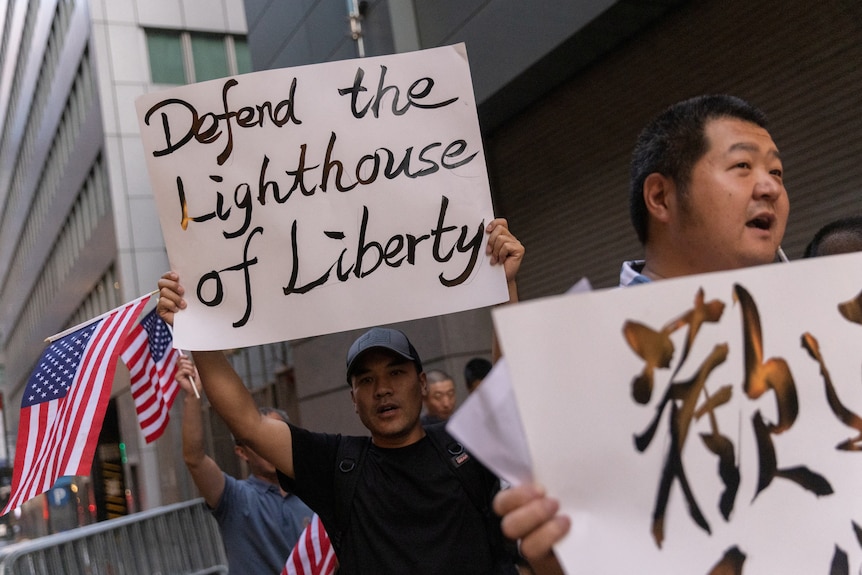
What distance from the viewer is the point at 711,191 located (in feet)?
7.11

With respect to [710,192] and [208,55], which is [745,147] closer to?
[710,192]

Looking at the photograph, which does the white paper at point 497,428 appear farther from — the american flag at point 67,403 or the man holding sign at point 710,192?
the american flag at point 67,403

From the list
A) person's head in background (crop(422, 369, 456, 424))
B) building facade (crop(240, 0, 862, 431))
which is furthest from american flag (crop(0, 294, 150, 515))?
building facade (crop(240, 0, 862, 431))

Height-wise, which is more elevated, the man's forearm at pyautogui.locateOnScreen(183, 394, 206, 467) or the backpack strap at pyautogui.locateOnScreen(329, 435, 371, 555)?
the man's forearm at pyautogui.locateOnScreen(183, 394, 206, 467)

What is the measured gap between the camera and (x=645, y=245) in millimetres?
2400

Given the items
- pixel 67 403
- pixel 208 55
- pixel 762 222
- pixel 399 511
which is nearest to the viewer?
pixel 762 222

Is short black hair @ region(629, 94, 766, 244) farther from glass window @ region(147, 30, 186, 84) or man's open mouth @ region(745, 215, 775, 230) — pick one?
glass window @ region(147, 30, 186, 84)

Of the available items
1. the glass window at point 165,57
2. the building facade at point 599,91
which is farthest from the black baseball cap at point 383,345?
the glass window at point 165,57

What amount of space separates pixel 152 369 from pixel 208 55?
18937 millimetres

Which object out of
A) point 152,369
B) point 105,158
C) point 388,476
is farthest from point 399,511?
point 105,158

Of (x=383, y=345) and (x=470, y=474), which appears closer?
(x=470, y=474)

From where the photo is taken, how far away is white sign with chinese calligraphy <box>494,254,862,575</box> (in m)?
1.60

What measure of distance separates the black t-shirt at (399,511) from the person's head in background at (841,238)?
155 cm

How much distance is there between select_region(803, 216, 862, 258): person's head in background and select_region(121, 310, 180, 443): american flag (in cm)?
287
